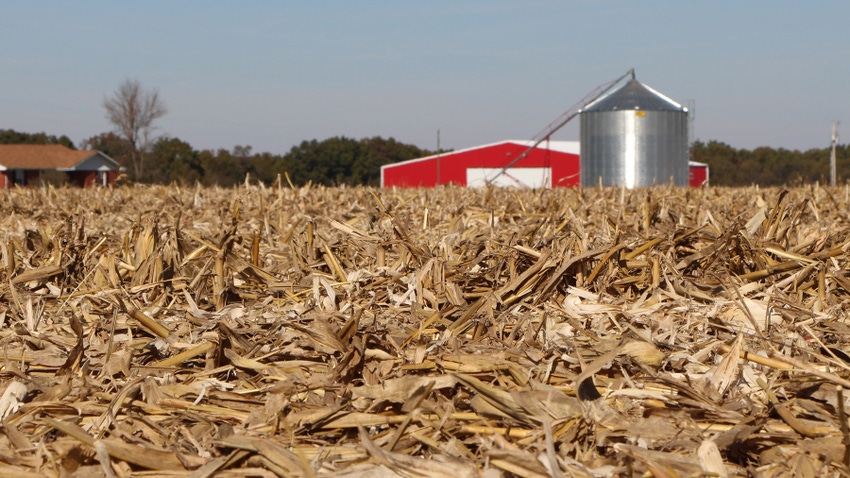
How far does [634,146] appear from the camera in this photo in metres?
26.9

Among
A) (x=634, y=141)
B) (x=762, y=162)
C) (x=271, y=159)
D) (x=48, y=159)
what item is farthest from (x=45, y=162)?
(x=762, y=162)

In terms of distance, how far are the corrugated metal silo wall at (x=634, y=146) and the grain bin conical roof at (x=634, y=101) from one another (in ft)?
0.77

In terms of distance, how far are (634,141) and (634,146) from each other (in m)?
0.16

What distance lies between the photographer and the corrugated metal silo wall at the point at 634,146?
2681 cm

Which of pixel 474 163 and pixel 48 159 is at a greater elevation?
pixel 48 159

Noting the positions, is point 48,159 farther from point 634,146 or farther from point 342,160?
point 634,146

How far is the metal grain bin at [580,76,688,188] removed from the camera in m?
26.8

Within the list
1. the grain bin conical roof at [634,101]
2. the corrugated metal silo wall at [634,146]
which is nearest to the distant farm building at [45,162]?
the grain bin conical roof at [634,101]

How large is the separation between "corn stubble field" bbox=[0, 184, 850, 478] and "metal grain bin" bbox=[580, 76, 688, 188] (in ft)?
75.1

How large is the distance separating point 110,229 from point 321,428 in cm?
399

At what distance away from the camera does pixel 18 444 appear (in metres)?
2.53

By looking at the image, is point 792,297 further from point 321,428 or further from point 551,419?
point 321,428

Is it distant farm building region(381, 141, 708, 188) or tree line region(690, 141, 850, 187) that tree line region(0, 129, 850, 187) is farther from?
distant farm building region(381, 141, 708, 188)

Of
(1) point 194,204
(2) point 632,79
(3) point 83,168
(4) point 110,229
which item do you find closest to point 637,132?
(2) point 632,79
